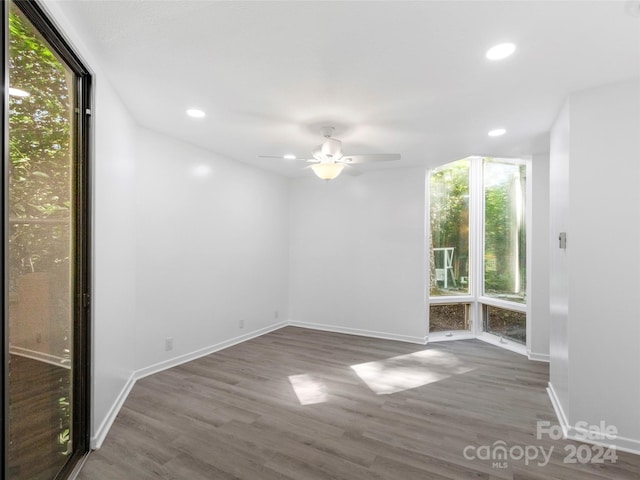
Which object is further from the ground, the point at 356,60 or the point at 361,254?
the point at 356,60

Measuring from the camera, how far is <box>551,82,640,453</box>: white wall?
90.4 inches

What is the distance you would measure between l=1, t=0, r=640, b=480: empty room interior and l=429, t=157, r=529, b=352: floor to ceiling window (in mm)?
452

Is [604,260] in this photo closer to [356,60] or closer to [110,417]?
[356,60]

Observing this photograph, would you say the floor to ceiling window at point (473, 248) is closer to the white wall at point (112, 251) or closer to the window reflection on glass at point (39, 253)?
the white wall at point (112, 251)

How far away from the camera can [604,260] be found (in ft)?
7.77

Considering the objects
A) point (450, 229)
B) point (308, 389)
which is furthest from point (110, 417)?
point (450, 229)

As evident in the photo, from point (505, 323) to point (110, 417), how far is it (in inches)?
195

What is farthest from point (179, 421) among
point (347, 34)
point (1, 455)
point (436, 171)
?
point (436, 171)

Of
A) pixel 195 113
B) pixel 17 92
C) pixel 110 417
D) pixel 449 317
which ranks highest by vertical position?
pixel 195 113

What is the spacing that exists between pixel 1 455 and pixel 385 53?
2693 millimetres

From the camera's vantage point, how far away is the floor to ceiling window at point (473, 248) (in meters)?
4.93

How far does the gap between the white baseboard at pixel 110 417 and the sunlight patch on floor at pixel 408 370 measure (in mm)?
2256

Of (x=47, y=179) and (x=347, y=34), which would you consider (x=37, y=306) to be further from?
(x=347, y=34)

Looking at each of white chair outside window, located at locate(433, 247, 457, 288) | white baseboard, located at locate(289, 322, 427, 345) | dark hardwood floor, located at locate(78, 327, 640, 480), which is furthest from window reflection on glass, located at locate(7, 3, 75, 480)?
white chair outside window, located at locate(433, 247, 457, 288)
